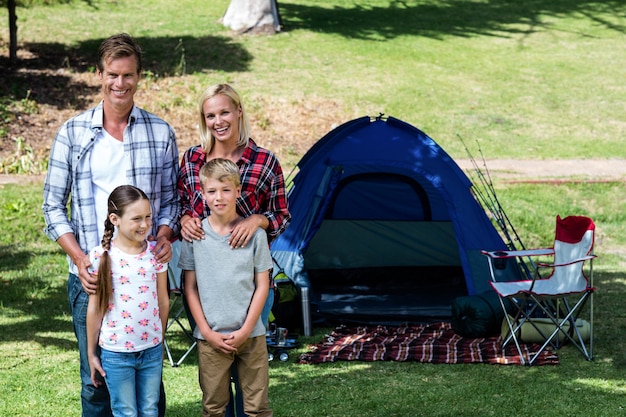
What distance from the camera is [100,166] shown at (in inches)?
135

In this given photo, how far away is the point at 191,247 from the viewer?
11.8ft

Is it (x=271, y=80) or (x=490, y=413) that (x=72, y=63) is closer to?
(x=271, y=80)

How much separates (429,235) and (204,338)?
4.85 meters

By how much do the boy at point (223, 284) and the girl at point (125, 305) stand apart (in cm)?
20

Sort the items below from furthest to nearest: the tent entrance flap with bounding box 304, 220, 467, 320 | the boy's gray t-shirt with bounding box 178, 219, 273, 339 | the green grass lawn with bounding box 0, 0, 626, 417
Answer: the tent entrance flap with bounding box 304, 220, 467, 320 → the green grass lawn with bounding box 0, 0, 626, 417 → the boy's gray t-shirt with bounding box 178, 219, 273, 339

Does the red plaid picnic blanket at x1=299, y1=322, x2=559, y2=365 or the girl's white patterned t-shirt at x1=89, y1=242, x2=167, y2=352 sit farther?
the red plaid picnic blanket at x1=299, y1=322, x2=559, y2=365

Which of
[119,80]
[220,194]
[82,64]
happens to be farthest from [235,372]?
[82,64]

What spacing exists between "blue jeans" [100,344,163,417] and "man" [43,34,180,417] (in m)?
0.13

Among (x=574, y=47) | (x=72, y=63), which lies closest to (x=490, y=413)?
(x=72, y=63)

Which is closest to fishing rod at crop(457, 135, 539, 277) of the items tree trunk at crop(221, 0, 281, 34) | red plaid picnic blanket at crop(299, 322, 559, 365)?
red plaid picnic blanket at crop(299, 322, 559, 365)

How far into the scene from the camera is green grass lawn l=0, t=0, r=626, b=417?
5289 millimetres

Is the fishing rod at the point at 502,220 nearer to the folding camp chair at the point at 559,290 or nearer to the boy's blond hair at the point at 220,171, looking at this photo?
the folding camp chair at the point at 559,290

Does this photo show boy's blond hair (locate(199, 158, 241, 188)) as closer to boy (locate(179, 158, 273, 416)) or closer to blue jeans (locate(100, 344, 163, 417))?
boy (locate(179, 158, 273, 416))

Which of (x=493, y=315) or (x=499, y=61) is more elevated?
(x=499, y=61)
